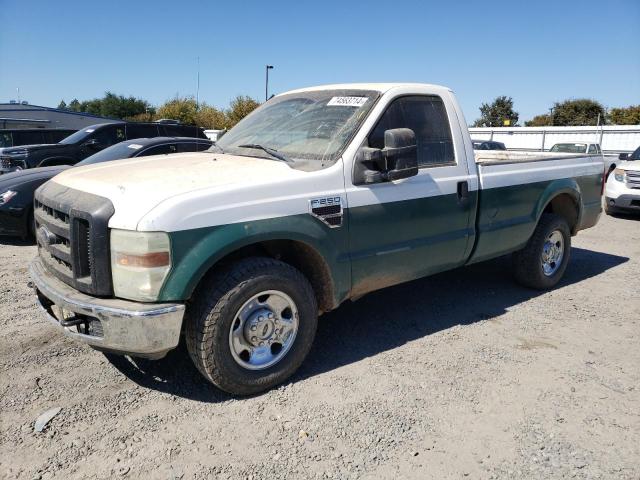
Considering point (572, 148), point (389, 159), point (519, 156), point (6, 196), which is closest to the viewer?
point (389, 159)

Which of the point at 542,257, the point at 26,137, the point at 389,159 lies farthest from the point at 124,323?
the point at 26,137

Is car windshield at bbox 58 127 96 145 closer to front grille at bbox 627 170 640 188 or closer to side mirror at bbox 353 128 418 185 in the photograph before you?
side mirror at bbox 353 128 418 185

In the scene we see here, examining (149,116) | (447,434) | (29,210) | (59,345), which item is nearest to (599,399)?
(447,434)

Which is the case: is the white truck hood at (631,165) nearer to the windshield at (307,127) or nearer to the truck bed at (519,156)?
the truck bed at (519,156)

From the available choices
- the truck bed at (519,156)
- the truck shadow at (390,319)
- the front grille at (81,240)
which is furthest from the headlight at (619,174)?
the front grille at (81,240)

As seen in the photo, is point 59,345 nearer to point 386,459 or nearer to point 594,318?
point 386,459

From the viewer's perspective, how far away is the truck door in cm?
365

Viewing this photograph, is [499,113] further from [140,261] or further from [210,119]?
[140,261]

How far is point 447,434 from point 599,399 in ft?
3.78

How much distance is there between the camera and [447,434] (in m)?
2.96

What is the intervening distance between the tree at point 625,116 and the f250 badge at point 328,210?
187ft

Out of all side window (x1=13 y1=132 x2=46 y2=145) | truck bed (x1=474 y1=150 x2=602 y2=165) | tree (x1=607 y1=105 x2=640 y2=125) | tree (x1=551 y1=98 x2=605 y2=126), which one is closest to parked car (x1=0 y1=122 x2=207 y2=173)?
side window (x1=13 y1=132 x2=46 y2=145)

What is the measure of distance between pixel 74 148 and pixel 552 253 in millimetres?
8834

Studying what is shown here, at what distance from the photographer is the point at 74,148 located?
10.1 metres
